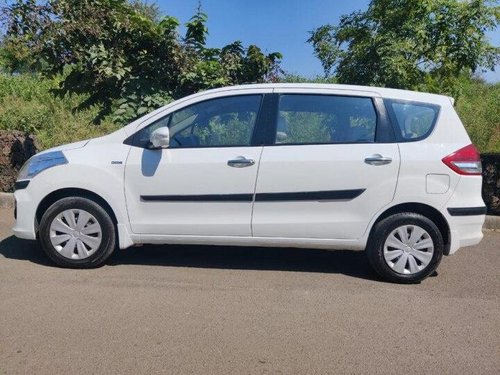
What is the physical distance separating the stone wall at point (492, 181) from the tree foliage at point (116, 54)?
3383mm

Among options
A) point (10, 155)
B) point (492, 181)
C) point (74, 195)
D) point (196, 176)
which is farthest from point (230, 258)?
point (10, 155)

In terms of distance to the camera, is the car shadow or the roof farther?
the car shadow

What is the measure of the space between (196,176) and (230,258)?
114cm

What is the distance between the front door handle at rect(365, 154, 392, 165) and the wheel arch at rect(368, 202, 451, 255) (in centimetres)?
43

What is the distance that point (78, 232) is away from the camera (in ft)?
16.7

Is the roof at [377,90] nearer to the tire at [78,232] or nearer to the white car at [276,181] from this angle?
the white car at [276,181]

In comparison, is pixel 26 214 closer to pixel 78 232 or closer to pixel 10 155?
pixel 78 232

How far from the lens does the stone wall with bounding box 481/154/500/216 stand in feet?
24.7

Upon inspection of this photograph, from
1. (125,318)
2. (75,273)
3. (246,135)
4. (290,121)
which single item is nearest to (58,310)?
(125,318)

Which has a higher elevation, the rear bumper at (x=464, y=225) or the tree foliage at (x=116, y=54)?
the tree foliage at (x=116, y=54)

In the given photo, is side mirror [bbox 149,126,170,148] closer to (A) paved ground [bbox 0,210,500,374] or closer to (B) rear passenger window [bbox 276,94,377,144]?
(B) rear passenger window [bbox 276,94,377,144]

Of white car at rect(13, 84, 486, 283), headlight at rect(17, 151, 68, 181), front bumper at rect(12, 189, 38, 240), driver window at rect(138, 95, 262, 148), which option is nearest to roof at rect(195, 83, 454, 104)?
white car at rect(13, 84, 486, 283)

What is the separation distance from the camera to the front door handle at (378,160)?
4.84 meters

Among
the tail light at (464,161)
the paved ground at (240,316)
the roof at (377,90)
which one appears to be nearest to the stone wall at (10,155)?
the paved ground at (240,316)
